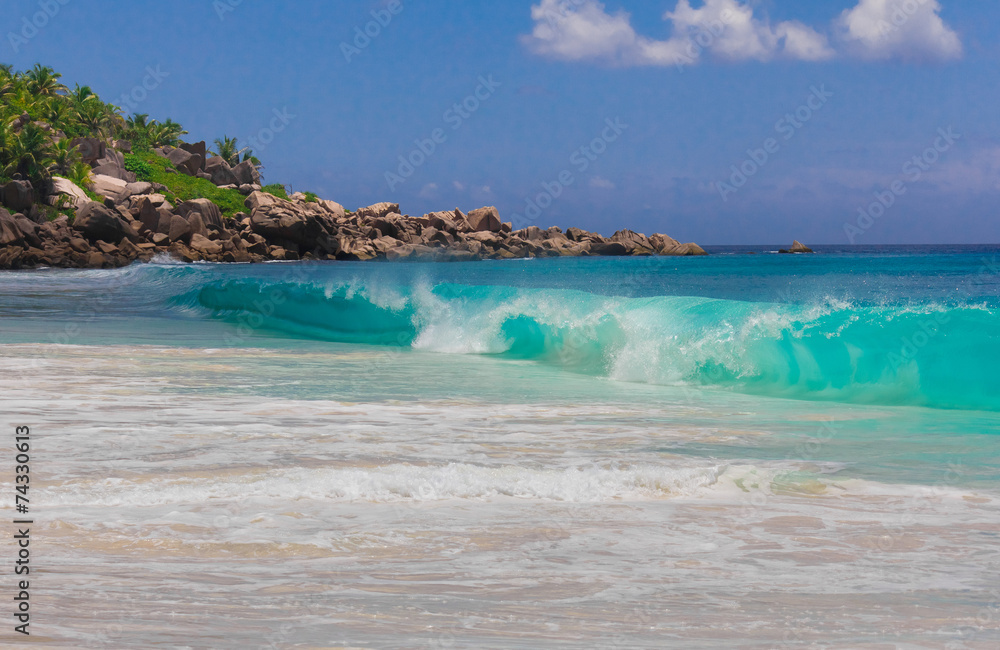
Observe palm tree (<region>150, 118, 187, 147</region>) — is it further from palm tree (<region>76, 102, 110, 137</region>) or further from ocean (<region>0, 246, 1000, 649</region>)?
ocean (<region>0, 246, 1000, 649</region>)

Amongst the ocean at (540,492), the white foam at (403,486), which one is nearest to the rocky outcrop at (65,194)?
the ocean at (540,492)

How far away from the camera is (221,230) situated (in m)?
60.9

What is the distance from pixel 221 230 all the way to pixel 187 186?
1669 cm

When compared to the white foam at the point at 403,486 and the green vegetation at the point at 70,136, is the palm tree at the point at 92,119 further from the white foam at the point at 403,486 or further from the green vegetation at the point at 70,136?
the white foam at the point at 403,486

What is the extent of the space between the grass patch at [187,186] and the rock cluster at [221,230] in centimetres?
147

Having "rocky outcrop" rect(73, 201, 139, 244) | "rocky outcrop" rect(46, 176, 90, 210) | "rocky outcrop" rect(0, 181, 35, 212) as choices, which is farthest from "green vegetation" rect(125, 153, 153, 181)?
"rocky outcrop" rect(73, 201, 139, 244)

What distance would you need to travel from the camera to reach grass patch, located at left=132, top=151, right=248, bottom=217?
73062 millimetres

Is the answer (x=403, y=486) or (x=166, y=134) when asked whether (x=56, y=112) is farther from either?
(x=403, y=486)

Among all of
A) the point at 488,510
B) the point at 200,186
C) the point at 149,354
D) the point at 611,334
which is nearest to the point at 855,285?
the point at 611,334

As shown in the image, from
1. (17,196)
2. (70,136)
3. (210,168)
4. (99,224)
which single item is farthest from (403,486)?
(210,168)

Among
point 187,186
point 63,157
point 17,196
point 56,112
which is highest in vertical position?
point 56,112

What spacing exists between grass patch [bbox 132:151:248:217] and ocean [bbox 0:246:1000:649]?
2602 inches

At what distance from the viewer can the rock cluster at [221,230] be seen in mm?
48812

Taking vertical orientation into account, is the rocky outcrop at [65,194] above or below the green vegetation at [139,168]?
below
